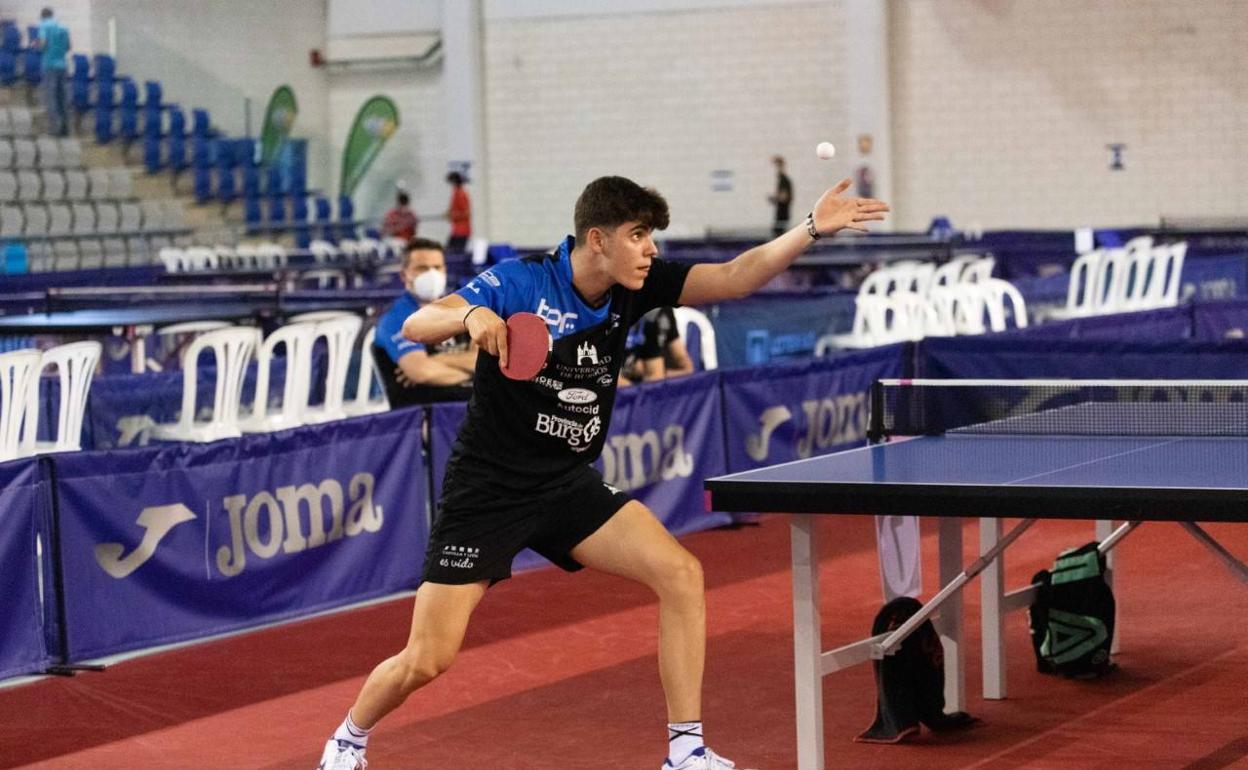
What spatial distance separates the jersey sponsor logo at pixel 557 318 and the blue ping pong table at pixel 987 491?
1.79 feet

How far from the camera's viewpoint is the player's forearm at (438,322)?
4.28m

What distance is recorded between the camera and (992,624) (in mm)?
5766

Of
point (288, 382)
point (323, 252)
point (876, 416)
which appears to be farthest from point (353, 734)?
point (323, 252)

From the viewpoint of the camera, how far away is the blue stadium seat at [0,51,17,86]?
Answer: 23391 mm

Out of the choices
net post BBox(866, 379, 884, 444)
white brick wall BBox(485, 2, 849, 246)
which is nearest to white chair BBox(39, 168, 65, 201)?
white brick wall BBox(485, 2, 849, 246)

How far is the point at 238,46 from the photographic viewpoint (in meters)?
26.7

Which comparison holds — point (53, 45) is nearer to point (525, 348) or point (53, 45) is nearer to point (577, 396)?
point (577, 396)

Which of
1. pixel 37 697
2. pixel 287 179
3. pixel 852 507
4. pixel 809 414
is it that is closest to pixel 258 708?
pixel 37 697

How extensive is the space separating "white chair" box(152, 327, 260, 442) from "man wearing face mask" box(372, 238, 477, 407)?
47.2 inches

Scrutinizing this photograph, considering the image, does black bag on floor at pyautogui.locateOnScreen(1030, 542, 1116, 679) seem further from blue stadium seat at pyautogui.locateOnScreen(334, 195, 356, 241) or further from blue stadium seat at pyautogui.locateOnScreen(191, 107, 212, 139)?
blue stadium seat at pyautogui.locateOnScreen(191, 107, 212, 139)

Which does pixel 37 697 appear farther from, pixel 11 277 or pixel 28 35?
pixel 28 35

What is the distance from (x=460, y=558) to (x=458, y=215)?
803 inches

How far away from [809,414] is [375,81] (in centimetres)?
1867

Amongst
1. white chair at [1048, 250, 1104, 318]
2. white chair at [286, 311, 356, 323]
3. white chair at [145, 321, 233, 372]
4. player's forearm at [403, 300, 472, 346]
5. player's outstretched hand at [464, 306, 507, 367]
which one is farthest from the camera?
white chair at [1048, 250, 1104, 318]
